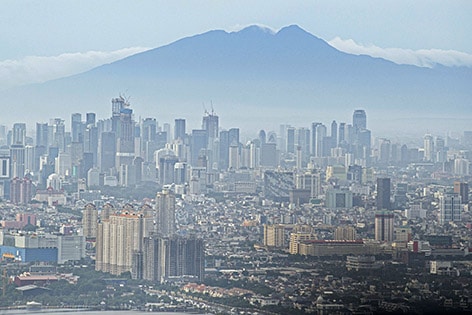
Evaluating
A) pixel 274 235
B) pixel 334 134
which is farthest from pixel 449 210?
pixel 274 235

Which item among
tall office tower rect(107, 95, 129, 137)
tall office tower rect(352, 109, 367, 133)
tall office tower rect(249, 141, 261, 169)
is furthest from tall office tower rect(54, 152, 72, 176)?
tall office tower rect(352, 109, 367, 133)

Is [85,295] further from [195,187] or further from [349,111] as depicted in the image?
[349,111]

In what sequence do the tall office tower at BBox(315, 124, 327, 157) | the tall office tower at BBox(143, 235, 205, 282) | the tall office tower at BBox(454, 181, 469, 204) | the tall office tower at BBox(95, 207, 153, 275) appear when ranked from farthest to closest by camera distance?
the tall office tower at BBox(315, 124, 327, 157) < the tall office tower at BBox(454, 181, 469, 204) < the tall office tower at BBox(95, 207, 153, 275) < the tall office tower at BBox(143, 235, 205, 282)

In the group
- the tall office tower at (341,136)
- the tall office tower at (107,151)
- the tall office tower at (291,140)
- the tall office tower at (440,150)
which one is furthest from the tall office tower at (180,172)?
the tall office tower at (440,150)

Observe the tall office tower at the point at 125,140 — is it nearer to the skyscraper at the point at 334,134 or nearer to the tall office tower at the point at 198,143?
the tall office tower at the point at 198,143

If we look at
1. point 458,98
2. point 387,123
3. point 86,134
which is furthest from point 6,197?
point 458,98

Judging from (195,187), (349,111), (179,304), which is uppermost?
(349,111)

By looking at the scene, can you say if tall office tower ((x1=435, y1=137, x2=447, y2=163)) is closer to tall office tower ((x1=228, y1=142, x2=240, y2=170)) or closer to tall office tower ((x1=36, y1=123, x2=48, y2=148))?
tall office tower ((x1=228, y1=142, x2=240, y2=170))
